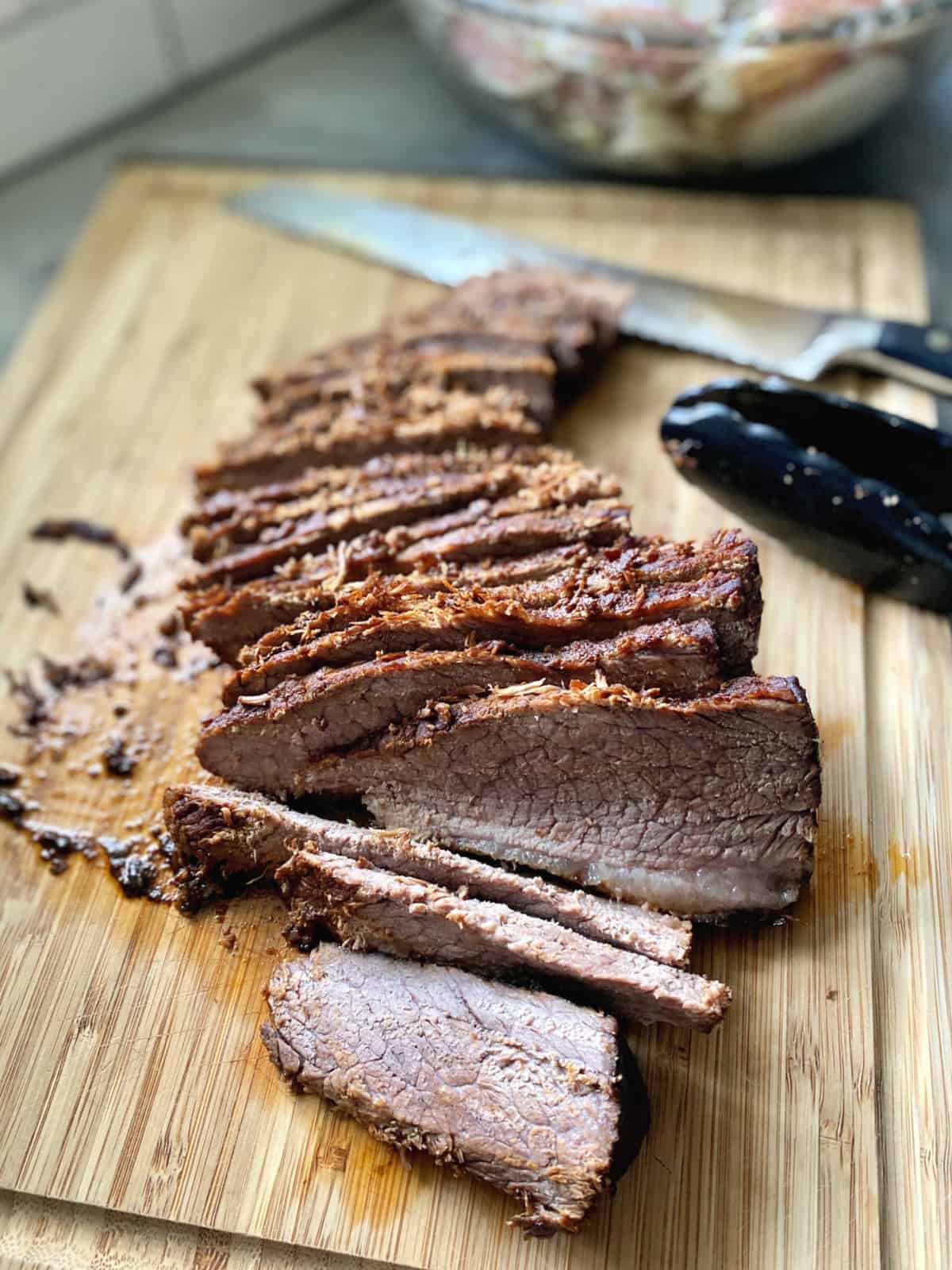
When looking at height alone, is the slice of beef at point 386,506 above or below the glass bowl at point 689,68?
below

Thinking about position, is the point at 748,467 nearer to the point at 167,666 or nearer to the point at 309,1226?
the point at 167,666

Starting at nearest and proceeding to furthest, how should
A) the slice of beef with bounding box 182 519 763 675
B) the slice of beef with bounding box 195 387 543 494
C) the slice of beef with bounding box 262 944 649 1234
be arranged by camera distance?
the slice of beef with bounding box 262 944 649 1234
the slice of beef with bounding box 182 519 763 675
the slice of beef with bounding box 195 387 543 494

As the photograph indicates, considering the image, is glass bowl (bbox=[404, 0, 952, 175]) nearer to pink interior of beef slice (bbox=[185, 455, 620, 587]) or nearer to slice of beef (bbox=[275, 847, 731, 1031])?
pink interior of beef slice (bbox=[185, 455, 620, 587])

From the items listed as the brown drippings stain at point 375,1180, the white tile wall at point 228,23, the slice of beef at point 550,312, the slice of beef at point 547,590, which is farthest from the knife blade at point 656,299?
the brown drippings stain at point 375,1180

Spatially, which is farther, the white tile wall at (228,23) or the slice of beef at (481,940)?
the white tile wall at (228,23)

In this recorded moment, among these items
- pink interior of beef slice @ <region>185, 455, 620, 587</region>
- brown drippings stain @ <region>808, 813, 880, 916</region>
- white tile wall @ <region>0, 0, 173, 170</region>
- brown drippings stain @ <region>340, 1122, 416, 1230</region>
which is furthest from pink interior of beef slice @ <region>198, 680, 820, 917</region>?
white tile wall @ <region>0, 0, 173, 170</region>

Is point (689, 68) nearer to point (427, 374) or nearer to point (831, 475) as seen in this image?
point (427, 374)

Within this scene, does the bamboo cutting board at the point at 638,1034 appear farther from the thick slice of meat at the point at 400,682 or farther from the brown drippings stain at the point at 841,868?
the thick slice of meat at the point at 400,682
